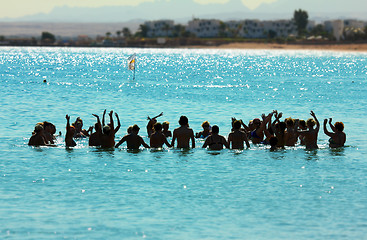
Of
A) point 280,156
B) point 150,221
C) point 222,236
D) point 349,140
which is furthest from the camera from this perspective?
point 349,140

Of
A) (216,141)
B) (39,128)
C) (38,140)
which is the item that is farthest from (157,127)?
(38,140)

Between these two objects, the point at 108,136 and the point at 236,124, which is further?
→ the point at 108,136

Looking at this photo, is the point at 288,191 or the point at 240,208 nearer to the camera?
the point at 240,208

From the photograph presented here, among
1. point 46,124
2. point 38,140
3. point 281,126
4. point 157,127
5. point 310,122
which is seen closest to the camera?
point 157,127

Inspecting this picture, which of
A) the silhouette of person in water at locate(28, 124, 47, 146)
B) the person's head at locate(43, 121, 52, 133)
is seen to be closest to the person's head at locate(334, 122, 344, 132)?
the person's head at locate(43, 121, 52, 133)

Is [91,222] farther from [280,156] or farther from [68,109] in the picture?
[68,109]

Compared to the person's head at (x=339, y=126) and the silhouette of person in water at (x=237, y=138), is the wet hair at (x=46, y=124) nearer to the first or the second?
the silhouette of person in water at (x=237, y=138)

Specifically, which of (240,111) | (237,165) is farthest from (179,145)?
(240,111)

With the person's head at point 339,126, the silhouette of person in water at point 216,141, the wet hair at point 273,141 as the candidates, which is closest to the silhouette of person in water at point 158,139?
the silhouette of person in water at point 216,141

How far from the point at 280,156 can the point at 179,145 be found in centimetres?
358

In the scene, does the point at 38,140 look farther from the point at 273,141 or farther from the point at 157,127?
the point at 273,141

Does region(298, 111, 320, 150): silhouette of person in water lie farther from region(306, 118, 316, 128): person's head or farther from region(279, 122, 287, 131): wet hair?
region(279, 122, 287, 131): wet hair

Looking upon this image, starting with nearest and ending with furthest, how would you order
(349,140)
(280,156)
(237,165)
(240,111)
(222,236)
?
(222,236) < (237,165) < (280,156) < (349,140) < (240,111)

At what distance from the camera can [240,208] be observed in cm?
1549
